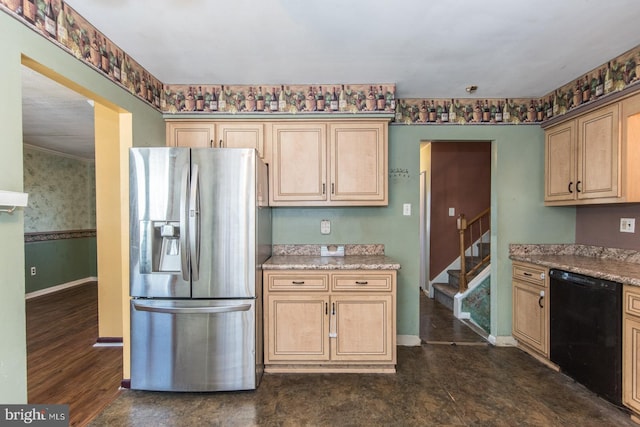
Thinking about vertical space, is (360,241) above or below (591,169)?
below

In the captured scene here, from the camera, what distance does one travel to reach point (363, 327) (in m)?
2.44

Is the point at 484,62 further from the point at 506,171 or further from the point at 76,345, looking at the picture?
the point at 76,345

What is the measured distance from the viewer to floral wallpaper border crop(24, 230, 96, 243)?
4.79 m

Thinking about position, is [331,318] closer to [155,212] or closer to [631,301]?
[155,212]

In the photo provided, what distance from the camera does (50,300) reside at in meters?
4.65

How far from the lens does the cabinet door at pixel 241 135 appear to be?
9.12ft

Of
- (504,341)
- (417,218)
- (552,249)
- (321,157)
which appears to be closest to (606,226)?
(552,249)

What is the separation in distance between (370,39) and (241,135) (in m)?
1.42

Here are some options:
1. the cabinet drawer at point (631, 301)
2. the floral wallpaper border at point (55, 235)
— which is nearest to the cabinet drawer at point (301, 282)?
the cabinet drawer at point (631, 301)

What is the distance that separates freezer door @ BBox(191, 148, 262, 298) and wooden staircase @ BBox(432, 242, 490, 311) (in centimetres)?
313

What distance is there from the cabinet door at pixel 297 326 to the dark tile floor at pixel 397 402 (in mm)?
196

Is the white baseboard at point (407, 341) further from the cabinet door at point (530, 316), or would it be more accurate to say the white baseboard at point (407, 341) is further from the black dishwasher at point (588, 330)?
the black dishwasher at point (588, 330)

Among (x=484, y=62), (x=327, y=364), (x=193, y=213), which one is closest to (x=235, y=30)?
(x=193, y=213)

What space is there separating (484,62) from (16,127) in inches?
119
